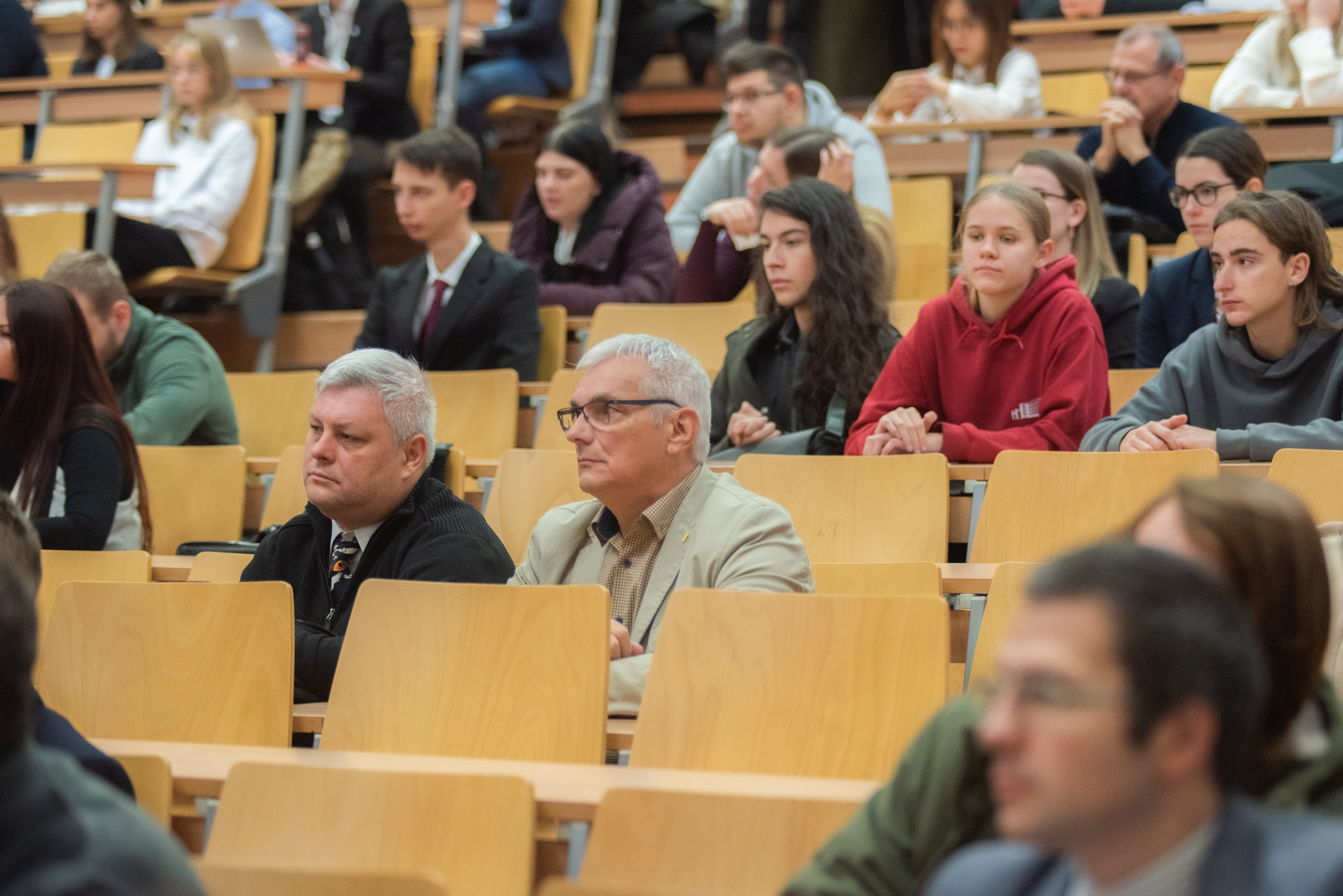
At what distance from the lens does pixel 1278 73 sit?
15.6 feet

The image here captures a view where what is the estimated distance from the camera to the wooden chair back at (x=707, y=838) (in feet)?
4.81

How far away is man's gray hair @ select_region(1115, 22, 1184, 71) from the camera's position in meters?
4.43

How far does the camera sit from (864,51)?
672 cm

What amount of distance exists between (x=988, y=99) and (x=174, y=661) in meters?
3.62

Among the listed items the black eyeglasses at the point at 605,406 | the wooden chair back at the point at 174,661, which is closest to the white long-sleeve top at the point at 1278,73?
the black eyeglasses at the point at 605,406

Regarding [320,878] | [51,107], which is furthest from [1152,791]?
[51,107]

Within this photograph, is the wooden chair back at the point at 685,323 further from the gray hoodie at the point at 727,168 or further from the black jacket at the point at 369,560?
the black jacket at the point at 369,560

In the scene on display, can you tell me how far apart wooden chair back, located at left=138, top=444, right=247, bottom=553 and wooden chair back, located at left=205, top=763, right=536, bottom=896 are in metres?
2.05

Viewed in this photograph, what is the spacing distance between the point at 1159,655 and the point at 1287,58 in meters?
4.33

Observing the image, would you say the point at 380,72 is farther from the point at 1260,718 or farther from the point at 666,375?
the point at 1260,718

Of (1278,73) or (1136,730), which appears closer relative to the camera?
(1136,730)

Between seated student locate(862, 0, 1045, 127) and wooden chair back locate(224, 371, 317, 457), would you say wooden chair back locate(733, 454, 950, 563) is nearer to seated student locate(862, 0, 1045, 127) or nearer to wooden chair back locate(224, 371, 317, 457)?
wooden chair back locate(224, 371, 317, 457)

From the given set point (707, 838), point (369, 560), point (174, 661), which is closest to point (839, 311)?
point (369, 560)

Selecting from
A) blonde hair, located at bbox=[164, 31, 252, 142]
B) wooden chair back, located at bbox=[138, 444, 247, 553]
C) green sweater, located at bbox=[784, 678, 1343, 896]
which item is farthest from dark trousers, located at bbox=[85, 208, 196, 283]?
green sweater, located at bbox=[784, 678, 1343, 896]
